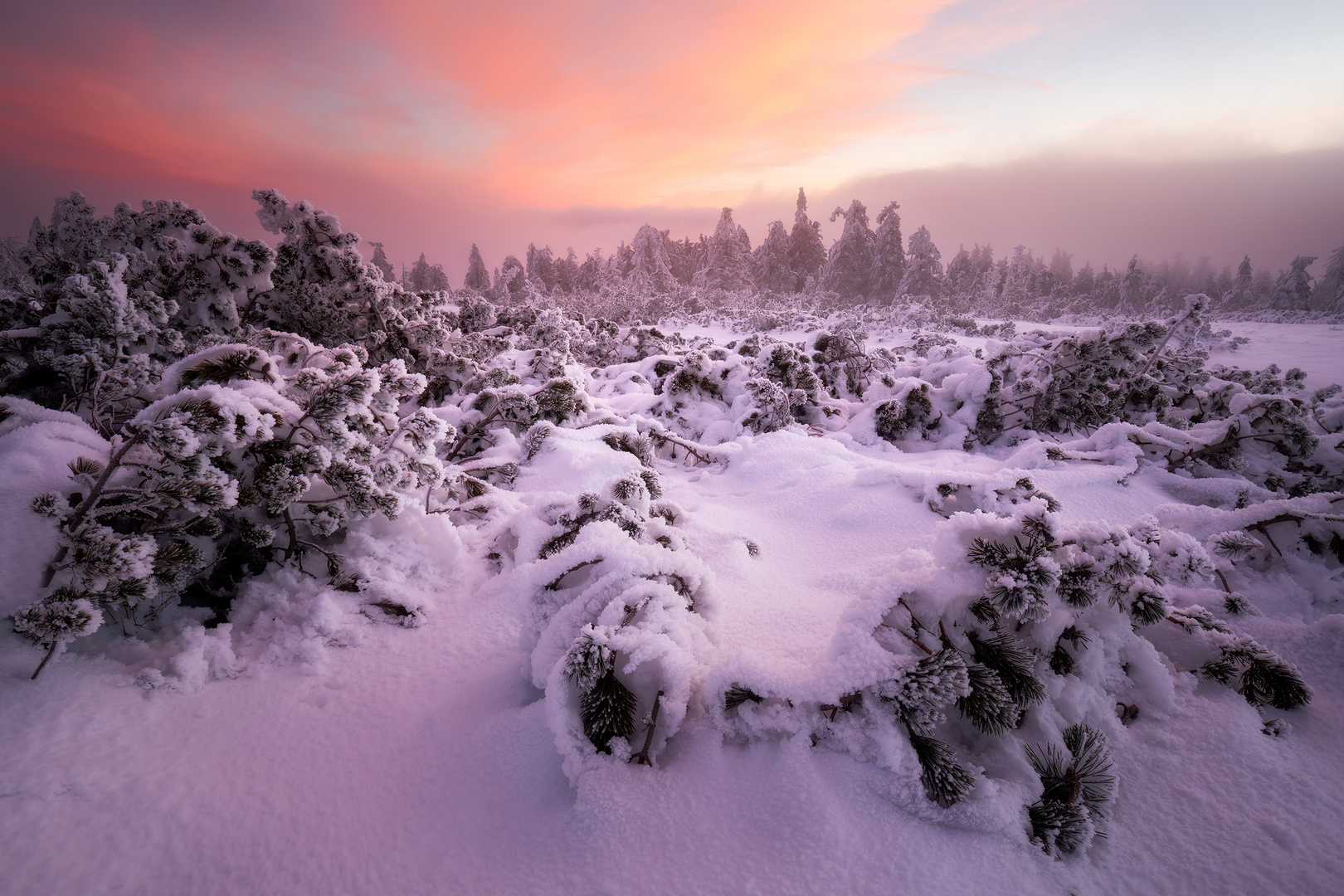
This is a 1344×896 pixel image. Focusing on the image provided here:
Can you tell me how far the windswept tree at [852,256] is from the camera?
133ft

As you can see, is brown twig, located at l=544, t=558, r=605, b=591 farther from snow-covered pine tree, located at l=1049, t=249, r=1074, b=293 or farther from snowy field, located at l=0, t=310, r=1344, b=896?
snow-covered pine tree, located at l=1049, t=249, r=1074, b=293

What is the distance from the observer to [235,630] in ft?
6.20

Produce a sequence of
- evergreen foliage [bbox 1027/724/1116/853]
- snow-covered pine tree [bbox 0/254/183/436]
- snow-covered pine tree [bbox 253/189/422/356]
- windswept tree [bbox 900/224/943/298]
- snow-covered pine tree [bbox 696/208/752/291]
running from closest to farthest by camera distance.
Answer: evergreen foliage [bbox 1027/724/1116/853] → snow-covered pine tree [bbox 0/254/183/436] → snow-covered pine tree [bbox 253/189/422/356] → windswept tree [bbox 900/224/943/298] → snow-covered pine tree [bbox 696/208/752/291]

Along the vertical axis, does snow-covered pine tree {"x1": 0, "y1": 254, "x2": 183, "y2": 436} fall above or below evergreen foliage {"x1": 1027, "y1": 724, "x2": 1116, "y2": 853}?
above

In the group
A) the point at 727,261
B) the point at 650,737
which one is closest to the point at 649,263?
the point at 727,261

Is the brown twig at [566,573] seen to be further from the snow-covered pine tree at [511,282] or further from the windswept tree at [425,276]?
the windswept tree at [425,276]

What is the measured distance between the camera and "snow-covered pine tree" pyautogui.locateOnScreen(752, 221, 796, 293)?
150ft

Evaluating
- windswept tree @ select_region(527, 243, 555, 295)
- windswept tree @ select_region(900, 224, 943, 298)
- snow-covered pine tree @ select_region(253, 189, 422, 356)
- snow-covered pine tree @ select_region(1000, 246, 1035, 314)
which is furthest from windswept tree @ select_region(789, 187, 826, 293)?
snow-covered pine tree @ select_region(253, 189, 422, 356)

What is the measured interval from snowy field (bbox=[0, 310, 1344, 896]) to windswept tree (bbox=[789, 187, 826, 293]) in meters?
47.5

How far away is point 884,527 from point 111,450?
12.5 ft

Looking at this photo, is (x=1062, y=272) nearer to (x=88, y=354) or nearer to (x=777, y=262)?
(x=777, y=262)

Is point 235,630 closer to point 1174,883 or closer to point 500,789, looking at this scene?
point 500,789

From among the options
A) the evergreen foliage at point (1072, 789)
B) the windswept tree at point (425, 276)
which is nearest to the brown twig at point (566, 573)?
the evergreen foliage at point (1072, 789)

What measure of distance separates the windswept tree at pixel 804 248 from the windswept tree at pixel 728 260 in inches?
175
